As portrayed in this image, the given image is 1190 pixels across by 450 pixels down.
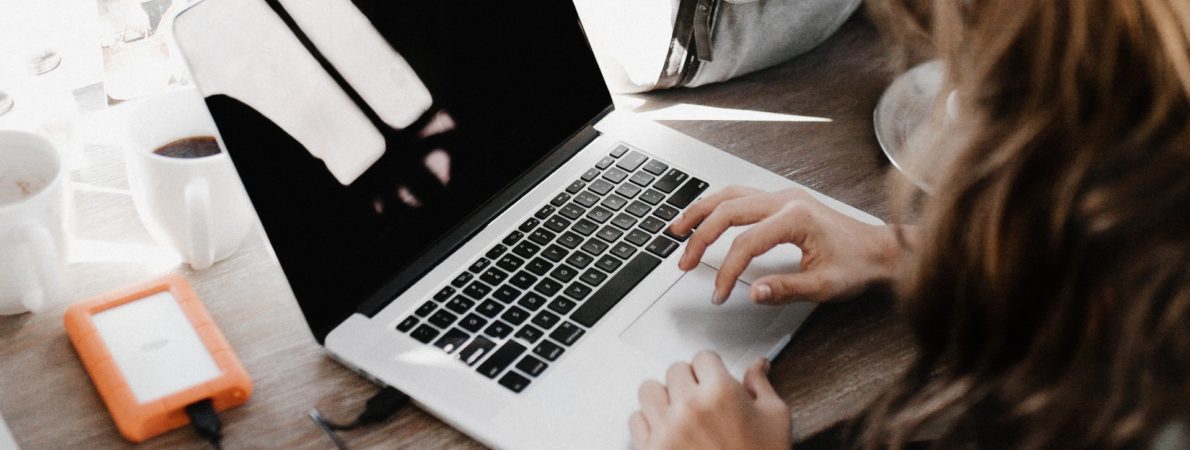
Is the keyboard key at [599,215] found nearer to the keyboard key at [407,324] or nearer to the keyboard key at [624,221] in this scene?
the keyboard key at [624,221]

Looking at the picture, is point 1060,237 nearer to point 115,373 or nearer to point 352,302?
point 352,302

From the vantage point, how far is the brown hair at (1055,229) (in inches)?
18.1

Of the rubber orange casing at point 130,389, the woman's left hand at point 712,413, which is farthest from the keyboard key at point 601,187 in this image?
the rubber orange casing at point 130,389

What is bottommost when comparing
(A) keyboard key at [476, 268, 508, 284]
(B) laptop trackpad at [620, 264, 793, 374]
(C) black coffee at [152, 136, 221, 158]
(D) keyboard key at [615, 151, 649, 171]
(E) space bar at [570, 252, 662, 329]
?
(B) laptop trackpad at [620, 264, 793, 374]

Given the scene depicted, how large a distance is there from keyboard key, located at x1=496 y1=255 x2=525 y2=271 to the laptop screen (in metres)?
0.05

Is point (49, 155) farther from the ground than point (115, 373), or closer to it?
farther from the ground

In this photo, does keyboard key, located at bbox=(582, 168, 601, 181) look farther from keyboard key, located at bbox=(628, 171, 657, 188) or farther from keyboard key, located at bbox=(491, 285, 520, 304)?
keyboard key, located at bbox=(491, 285, 520, 304)

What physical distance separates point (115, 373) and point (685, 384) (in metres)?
0.38

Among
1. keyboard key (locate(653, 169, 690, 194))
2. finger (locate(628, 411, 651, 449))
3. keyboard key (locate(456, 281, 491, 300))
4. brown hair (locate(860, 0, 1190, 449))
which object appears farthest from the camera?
keyboard key (locate(653, 169, 690, 194))

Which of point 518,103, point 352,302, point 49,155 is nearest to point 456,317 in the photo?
point 352,302

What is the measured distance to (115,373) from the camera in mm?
660

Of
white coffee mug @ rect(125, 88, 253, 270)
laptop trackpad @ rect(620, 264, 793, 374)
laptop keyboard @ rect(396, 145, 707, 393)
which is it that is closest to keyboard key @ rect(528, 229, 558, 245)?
laptop keyboard @ rect(396, 145, 707, 393)

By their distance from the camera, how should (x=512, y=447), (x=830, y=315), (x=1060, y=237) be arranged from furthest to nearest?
(x=830, y=315) < (x=512, y=447) < (x=1060, y=237)

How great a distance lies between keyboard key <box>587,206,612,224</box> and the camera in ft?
2.59
